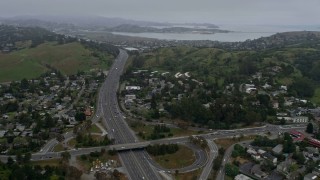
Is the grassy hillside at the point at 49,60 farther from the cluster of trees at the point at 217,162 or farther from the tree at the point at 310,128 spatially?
the tree at the point at 310,128

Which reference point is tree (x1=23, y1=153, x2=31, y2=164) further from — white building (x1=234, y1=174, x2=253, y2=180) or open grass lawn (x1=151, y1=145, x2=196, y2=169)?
white building (x1=234, y1=174, x2=253, y2=180)

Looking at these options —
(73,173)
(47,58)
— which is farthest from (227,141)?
(47,58)

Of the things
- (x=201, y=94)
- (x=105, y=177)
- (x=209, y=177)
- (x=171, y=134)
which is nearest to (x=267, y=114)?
(x=201, y=94)

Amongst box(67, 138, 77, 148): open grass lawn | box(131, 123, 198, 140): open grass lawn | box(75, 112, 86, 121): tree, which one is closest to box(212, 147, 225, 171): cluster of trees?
box(131, 123, 198, 140): open grass lawn

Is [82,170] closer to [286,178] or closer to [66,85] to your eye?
[286,178]

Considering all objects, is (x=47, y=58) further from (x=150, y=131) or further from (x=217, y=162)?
(x=217, y=162)

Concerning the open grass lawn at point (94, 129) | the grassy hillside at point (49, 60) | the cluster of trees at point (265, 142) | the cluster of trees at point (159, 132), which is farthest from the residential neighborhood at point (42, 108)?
the cluster of trees at point (265, 142)
